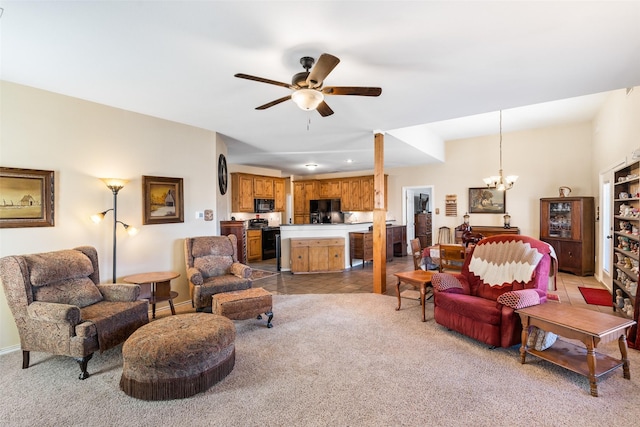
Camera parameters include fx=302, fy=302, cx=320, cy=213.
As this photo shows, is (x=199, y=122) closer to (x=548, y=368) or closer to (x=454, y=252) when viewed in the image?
(x=454, y=252)

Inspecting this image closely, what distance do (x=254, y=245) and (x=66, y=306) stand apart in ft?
18.2

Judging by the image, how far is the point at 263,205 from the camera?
28.0 ft

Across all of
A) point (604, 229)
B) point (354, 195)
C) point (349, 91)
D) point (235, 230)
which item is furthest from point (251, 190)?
point (604, 229)

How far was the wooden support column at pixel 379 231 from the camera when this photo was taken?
4855mm

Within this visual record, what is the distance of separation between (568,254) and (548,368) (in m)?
4.73

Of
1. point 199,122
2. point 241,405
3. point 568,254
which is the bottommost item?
point 241,405

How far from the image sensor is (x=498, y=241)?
11.5ft

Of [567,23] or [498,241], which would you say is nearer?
[567,23]

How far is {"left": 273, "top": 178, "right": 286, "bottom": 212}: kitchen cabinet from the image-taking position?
29.6 ft

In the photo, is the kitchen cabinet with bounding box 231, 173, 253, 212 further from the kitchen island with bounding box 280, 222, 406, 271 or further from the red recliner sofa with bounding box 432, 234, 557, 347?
the red recliner sofa with bounding box 432, 234, 557, 347

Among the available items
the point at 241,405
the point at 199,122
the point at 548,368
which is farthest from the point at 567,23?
the point at 199,122

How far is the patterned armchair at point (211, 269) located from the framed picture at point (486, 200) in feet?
19.9

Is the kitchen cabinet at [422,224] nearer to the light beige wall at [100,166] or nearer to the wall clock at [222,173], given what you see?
the wall clock at [222,173]

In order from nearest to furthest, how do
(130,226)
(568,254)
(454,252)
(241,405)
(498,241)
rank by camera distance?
1. (241,405)
2. (498,241)
3. (130,226)
4. (454,252)
5. (568,254)
